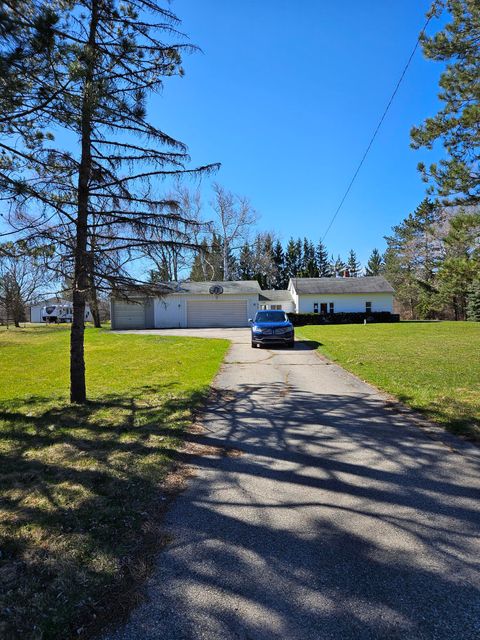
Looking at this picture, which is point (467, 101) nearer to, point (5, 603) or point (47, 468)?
point (47, 468)

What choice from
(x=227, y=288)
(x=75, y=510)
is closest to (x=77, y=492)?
(x=75, y=510)

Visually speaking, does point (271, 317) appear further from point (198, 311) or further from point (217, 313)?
point (198, 311)

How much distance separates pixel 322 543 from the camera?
109 inches

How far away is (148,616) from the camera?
211 centimetres

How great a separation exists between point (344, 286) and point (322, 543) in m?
40.1

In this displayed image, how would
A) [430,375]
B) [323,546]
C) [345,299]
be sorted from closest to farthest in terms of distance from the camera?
[323,546], [430,375], [345,299]

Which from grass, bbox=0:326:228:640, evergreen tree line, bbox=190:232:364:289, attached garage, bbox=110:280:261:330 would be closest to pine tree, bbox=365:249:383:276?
evergreen tree line, bbox=190:232:364:289

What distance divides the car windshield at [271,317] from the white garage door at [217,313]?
17.1m

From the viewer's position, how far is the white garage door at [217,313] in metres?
34.8

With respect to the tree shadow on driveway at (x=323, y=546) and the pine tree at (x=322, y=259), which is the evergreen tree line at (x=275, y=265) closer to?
the pine tree at (x=322, y=259)

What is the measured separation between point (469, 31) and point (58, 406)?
444 inches

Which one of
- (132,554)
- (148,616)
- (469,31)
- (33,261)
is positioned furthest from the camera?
(469,31)

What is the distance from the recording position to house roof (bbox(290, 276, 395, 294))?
40312 mm

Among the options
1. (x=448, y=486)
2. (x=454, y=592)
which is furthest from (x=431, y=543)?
(x=448, y=486)
